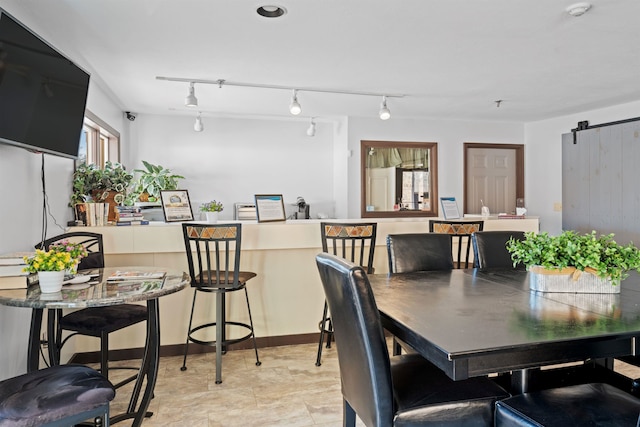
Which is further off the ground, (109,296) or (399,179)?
→ (399,179)

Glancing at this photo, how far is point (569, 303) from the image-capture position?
1.73 m

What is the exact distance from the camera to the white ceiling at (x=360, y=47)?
8.29 feet

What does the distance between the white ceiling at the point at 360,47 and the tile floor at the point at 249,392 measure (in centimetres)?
227

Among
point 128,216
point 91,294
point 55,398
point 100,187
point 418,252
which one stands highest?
point 100,187

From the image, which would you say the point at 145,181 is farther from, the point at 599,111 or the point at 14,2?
the point at 599,111

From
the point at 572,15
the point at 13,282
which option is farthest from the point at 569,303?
the point at 13,282

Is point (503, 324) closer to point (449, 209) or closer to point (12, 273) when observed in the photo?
point (12, 273)

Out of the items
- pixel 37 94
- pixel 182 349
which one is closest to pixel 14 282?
pixel 37 94

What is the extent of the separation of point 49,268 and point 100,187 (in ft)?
5.21

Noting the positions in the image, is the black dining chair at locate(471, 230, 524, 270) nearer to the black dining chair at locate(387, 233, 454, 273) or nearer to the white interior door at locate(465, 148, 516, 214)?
the black dining chair at locate(387, 233, 454, 273)

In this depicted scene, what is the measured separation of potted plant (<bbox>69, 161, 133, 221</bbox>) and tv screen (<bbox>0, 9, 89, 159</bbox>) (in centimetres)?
48

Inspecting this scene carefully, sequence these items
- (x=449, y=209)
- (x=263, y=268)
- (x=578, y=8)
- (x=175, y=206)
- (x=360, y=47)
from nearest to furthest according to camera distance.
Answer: (x=578, y=8)
(x=360, y=47)
(x=175, y=206)
(x=263, y=268)
(x=449, y=209)

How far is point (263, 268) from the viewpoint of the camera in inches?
140

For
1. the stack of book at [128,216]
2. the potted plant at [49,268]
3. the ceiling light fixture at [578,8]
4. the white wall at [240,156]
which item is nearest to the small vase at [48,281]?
the potted plant at [49,268]
